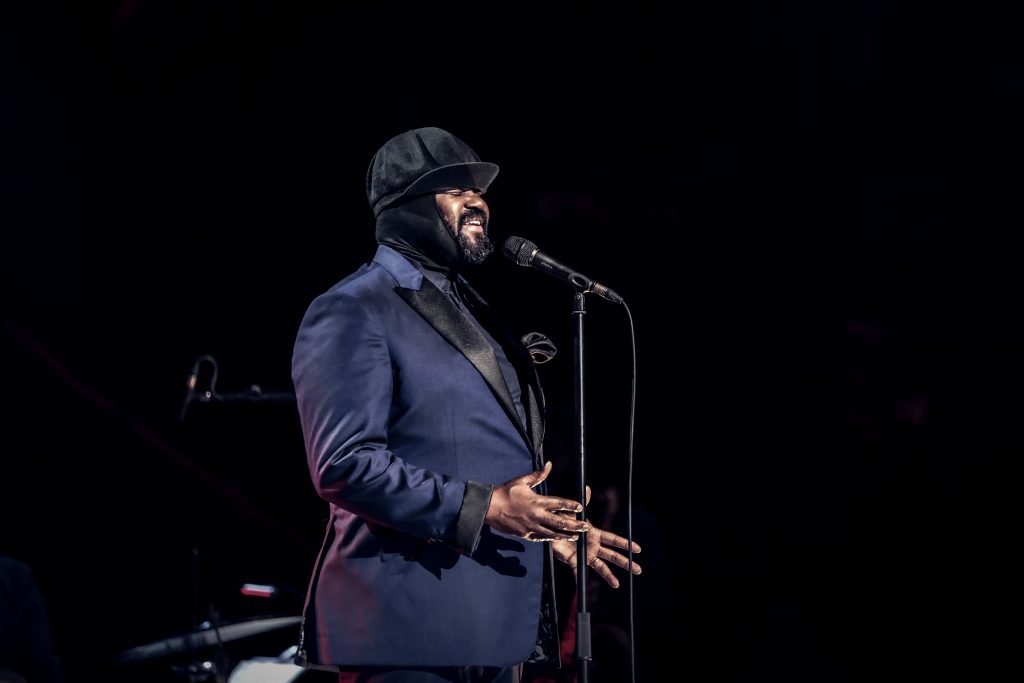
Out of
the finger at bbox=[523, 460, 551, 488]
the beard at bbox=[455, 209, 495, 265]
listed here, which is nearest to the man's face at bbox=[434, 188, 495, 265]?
the beard at bbox=[455, 209, 495, 265]

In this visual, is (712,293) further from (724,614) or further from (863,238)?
(724,614)

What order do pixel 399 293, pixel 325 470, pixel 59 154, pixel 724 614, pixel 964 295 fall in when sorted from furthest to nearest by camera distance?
1. pixel 724 614
2. pixel 59 154
3. pixel 964 295
4. pixel 399 293
5. pixel 325 470

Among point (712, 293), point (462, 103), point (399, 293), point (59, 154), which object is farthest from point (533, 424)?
point (59, 154)

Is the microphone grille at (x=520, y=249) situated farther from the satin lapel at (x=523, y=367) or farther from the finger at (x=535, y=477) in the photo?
the finger at (x=535, y=477)

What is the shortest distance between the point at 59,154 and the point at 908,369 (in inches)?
146

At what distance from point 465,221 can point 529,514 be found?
0.82 metres

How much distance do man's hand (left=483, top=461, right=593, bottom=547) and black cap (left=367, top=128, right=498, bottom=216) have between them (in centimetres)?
84

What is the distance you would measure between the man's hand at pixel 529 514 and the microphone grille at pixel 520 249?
21.7 inches

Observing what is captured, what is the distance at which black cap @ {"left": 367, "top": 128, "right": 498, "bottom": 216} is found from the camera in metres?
2.22

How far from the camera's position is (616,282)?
4.00m

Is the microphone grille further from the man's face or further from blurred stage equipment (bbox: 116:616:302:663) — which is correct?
blurred stage equipment (bbox: 116:616:302:663)

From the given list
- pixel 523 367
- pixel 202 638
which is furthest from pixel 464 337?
pixel 202 638

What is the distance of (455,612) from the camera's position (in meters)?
1.84

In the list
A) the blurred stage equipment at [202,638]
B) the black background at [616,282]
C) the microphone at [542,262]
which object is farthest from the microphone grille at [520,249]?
the blurred stage equipment at [202,638]
